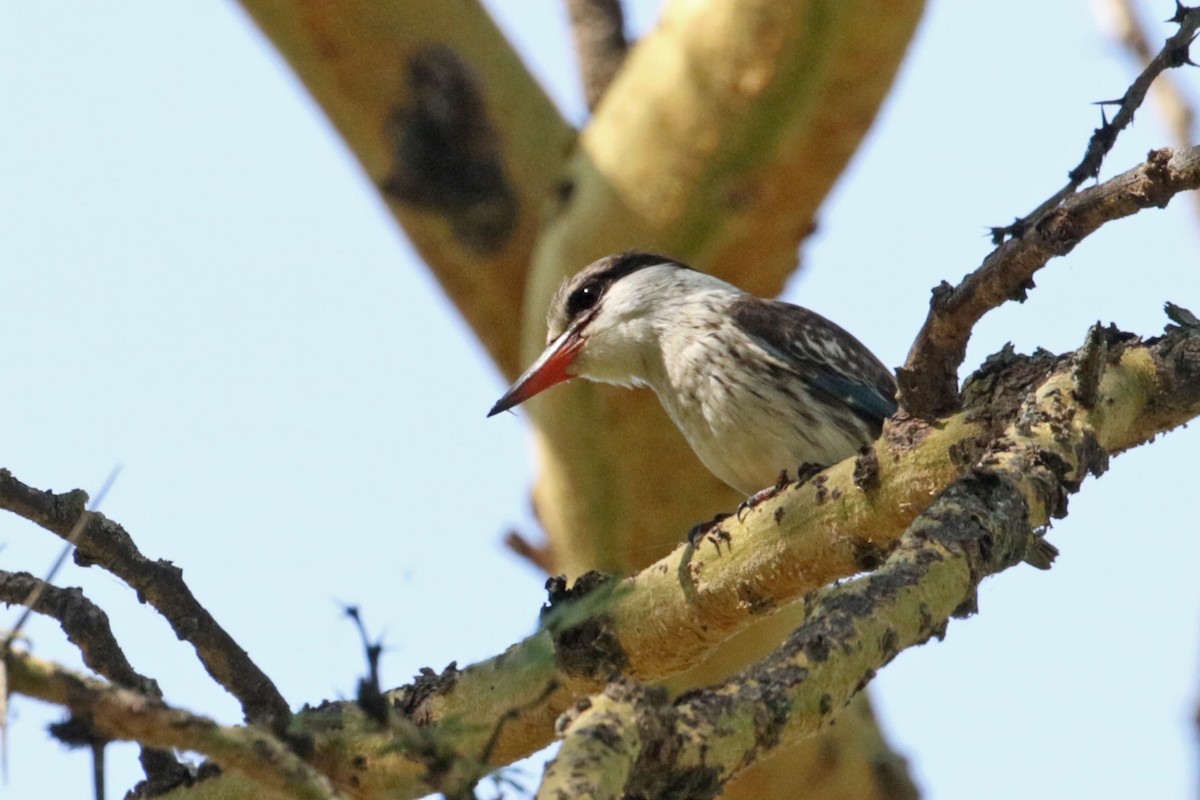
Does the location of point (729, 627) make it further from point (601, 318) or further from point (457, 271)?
point (457, 271)

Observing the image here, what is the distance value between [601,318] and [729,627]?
2925mm

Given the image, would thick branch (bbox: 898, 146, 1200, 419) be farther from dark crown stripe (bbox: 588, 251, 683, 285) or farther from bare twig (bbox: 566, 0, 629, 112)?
bare twig (bbox: 566, 0, 629, 112)

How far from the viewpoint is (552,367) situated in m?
6.40

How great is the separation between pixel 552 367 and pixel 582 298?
43 centimetres

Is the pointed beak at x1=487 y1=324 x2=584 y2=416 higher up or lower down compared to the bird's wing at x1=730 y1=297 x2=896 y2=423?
higher up

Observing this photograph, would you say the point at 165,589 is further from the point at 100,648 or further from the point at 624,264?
the point at 624,264

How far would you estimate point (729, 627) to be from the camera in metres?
3.63

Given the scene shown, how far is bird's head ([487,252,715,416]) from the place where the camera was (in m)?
6.18

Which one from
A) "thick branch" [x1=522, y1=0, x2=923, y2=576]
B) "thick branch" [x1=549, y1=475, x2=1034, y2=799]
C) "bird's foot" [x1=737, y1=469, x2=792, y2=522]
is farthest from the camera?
"thick branch" [x1=522, y1=0, x2=923, y2=576]

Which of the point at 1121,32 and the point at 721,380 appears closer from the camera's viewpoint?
the point at 721,380

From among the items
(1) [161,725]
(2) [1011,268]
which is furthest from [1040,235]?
(1) [161,725]

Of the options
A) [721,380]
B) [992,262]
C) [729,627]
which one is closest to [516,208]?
[721,380]

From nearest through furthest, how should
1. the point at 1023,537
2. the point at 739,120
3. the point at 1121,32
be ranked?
the point at 1023,537 < the point at 739,120 < the point at 1121,32

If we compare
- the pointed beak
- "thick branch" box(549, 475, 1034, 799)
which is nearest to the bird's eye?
the pointed beak
